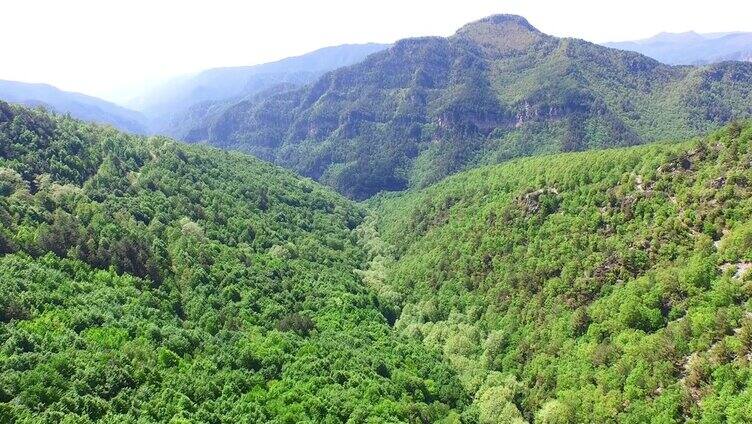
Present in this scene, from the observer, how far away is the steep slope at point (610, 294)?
306ft

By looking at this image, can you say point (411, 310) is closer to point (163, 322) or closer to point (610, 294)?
point (610, 294)

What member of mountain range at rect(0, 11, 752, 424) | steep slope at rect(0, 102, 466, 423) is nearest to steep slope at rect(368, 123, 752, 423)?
mountain range at rect(0, 11, 752, 424)

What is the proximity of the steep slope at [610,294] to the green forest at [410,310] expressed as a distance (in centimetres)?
45

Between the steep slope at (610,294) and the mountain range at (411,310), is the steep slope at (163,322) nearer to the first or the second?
the mountain range at (411,310)

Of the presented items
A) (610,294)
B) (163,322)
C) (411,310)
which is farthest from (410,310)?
(163,322)

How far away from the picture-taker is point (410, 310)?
176m

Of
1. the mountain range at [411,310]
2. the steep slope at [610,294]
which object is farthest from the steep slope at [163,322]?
the steep slope at [610,294]

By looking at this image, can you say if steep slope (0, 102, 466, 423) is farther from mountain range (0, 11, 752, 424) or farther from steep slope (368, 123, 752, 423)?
steep slope (368, 123, 752, 423)

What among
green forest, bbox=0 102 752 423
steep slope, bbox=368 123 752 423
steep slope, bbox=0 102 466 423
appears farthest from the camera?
steep slope, bbox=0 102 466 423

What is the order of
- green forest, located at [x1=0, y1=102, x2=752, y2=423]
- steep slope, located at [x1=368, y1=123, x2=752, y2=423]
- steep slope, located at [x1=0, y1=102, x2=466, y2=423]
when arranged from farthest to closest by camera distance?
steep slope, located at [x1=0, y1=102, x2=466, y2=423]
green forest, located at [x1=0, y1=102, x2=752, y2=423]
steep slope, located at [x1=368, y1=123, x2=752, y2=423]

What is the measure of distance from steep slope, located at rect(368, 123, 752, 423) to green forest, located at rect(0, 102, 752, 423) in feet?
1.46

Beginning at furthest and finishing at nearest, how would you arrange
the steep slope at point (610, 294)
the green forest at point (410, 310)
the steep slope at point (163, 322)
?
the steep slope at point (163, 322)
the green forest at point (410, 310)
the steep slope at point (610, 294)

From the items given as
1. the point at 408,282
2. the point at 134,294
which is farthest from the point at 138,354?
the point at 408,282

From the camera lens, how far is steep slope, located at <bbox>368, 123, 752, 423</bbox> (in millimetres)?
93125
